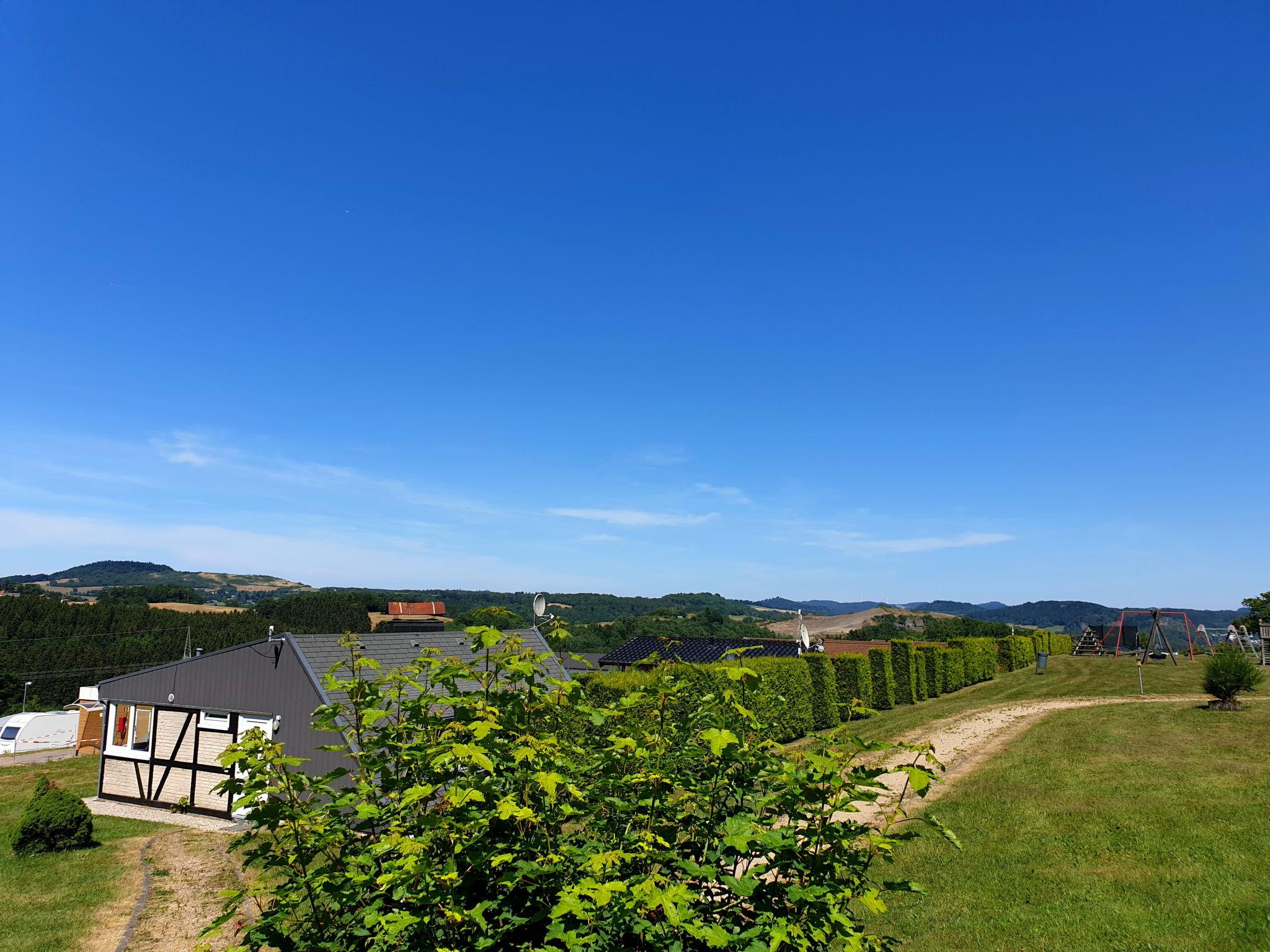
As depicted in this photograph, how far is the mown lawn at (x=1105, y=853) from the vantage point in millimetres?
7777

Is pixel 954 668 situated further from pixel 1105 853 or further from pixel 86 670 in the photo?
pixel 86 670

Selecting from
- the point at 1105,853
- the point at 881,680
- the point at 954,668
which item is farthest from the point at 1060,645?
the point at 1105,853

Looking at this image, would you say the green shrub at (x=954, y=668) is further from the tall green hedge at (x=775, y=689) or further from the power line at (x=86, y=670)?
the power line at (x=86, y=670)

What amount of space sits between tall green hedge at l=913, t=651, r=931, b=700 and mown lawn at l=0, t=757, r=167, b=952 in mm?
29641

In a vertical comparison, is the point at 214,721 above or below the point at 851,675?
below

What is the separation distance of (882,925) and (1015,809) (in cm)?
480

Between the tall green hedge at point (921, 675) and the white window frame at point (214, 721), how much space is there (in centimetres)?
2776

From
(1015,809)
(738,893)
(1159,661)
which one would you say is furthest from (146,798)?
(1159,661)

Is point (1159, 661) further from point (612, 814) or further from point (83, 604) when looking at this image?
point (83, 604)

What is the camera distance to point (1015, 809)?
12125mm

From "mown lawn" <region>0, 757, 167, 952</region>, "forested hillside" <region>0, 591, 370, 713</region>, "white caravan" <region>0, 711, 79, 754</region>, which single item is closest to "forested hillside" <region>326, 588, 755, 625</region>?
"forested hillside" <region>0, 591, 370, 713</region>

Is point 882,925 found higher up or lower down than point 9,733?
higher up

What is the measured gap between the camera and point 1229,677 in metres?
17.9

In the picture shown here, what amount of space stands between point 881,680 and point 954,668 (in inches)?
322
